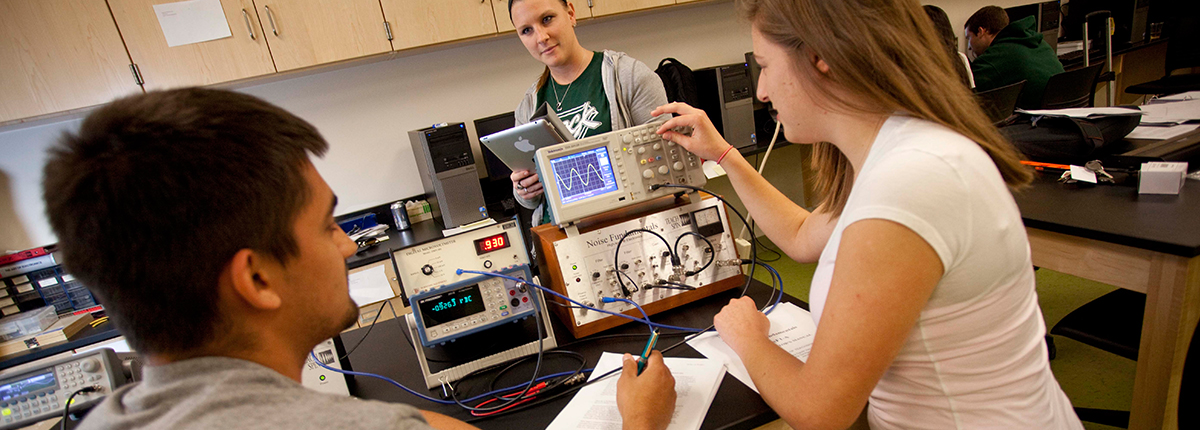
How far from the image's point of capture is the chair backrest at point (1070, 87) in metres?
2.81

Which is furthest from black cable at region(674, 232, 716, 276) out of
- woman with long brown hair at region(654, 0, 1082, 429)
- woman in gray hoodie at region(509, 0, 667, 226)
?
woman in gray hoodie at region(509, 0, 667, 226)

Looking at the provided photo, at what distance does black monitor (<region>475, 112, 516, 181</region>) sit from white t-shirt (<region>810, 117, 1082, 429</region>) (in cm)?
220

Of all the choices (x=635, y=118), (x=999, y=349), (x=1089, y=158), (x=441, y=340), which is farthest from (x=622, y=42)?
(x=999, y=349)

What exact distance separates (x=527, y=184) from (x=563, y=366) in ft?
2.00

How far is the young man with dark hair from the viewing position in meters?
0.47

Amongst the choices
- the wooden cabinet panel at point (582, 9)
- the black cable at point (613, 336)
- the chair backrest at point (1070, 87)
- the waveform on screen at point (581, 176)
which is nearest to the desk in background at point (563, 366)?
the black cable at point (613, 336)

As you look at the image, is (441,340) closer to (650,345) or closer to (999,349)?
(650,345)

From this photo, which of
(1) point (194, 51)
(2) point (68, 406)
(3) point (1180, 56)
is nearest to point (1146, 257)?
(2) point (68, 406)

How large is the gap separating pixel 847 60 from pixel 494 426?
31.8 inches

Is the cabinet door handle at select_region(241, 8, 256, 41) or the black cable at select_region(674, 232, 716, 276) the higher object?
the cabinet door handle at select_region(241, 8, 256, 41)

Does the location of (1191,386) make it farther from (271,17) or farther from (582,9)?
(271,17)

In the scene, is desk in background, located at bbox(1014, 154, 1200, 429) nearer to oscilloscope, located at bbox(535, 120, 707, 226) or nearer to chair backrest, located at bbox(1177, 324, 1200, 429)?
chair backrest, located at bbox(1177, 324, 1200, 429)

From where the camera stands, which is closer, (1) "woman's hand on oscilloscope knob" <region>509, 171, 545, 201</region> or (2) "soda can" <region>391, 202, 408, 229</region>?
(1) "woman's hand on oscilloscope knob" <region>509, 171, 545, 201</region>

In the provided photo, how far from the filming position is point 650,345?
95 cm
